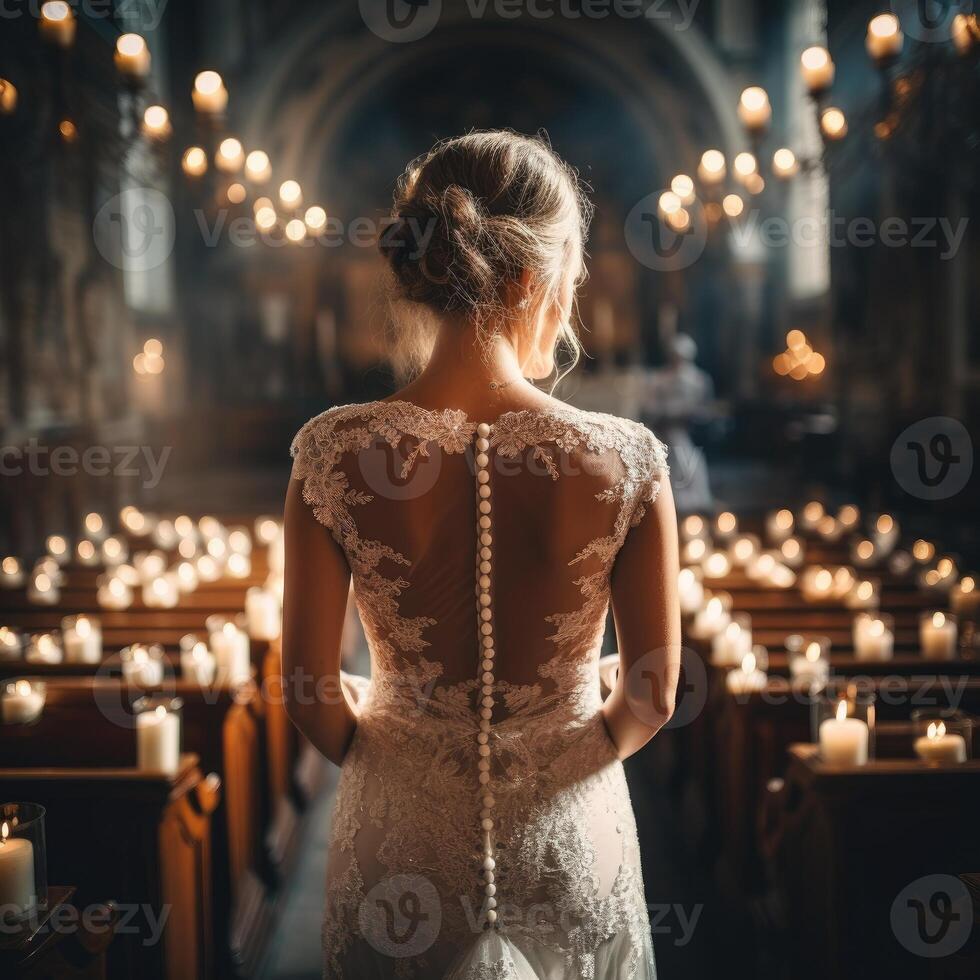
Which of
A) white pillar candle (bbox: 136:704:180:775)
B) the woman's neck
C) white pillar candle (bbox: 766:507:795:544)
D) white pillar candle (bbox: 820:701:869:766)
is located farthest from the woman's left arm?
white pillar candle (bbox: 766:507:795:544)

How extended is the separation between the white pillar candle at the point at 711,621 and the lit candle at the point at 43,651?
2.45 metres

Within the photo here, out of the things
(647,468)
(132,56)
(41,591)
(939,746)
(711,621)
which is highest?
(132,56)

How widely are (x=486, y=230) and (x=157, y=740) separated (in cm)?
170

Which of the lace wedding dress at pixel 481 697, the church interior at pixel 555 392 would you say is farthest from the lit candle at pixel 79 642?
the lace wedding dress at pixel 481 697

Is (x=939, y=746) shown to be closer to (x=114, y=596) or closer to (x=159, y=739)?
(x=159, y=739)

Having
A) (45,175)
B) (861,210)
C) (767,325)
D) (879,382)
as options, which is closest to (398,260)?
(45,175)

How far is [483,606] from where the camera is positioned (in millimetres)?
1648

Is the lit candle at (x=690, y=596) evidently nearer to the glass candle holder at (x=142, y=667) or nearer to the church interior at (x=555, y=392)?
the church interior at (x=555, y=392)

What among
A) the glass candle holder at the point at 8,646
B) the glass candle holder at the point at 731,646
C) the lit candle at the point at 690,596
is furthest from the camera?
the lit candle at the point at 690,596

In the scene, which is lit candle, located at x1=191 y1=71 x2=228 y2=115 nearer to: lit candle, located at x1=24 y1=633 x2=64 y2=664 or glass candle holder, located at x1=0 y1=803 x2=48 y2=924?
lit candle, located at x1=24 y1=633 x2=64 y2=664

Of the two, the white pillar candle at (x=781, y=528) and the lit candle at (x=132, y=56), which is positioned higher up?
the lit candle at (x=132, y=56)

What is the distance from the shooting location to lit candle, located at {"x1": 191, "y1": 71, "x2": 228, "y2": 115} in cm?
521

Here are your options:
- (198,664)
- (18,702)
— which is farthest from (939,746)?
(18,702)

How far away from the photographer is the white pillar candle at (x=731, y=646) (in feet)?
12.4
